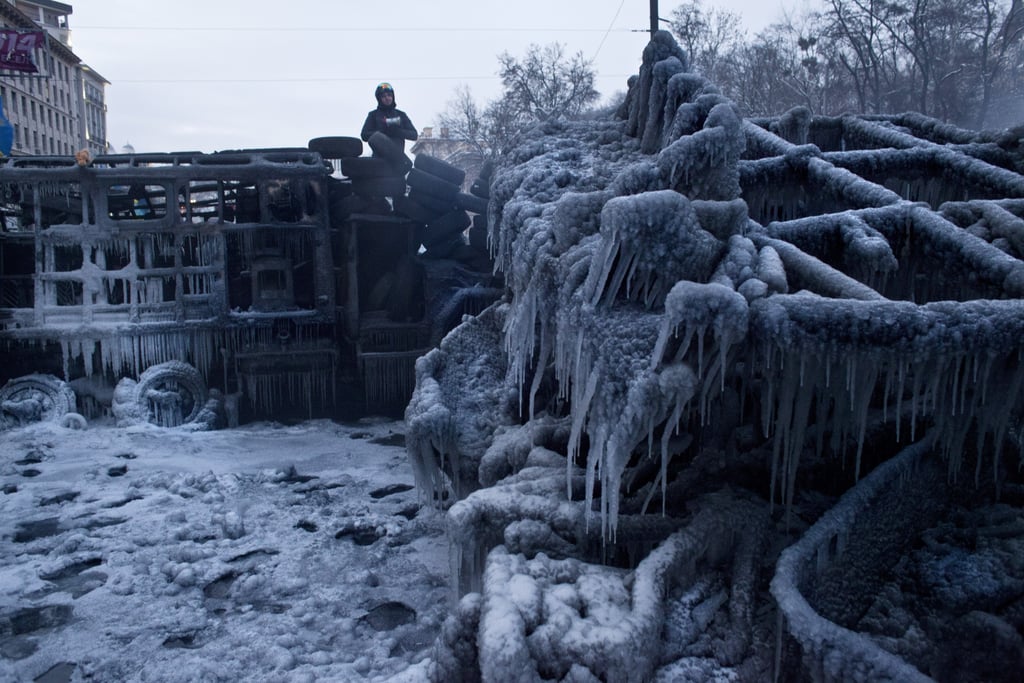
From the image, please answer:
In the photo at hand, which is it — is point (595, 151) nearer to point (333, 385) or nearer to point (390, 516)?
point (390, 516)

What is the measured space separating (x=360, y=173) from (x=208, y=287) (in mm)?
3058

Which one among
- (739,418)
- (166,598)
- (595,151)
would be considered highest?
(595,151)

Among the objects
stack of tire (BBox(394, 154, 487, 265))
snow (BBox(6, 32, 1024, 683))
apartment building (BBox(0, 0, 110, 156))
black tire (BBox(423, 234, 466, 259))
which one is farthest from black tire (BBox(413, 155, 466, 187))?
apartment building (BBox(0, 0, 110, 156))

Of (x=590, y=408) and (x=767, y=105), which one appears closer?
(x=590, y=408)

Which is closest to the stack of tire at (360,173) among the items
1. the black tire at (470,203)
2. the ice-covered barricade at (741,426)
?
the black tire at (470,203)

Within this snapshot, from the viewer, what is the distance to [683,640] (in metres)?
3.48

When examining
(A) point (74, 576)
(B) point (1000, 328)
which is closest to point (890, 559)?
(B) point (1000, 328)

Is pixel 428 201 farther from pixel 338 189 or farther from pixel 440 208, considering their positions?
pixel 338 189

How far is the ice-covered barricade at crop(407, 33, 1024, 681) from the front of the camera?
10.4 ft

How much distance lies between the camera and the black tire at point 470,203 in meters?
12.8

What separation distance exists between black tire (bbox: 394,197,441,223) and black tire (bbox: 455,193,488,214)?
562mm

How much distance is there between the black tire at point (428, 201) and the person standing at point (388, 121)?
86cm

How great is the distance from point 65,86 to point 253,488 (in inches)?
1996

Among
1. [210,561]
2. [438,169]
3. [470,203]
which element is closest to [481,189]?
[470,203]
